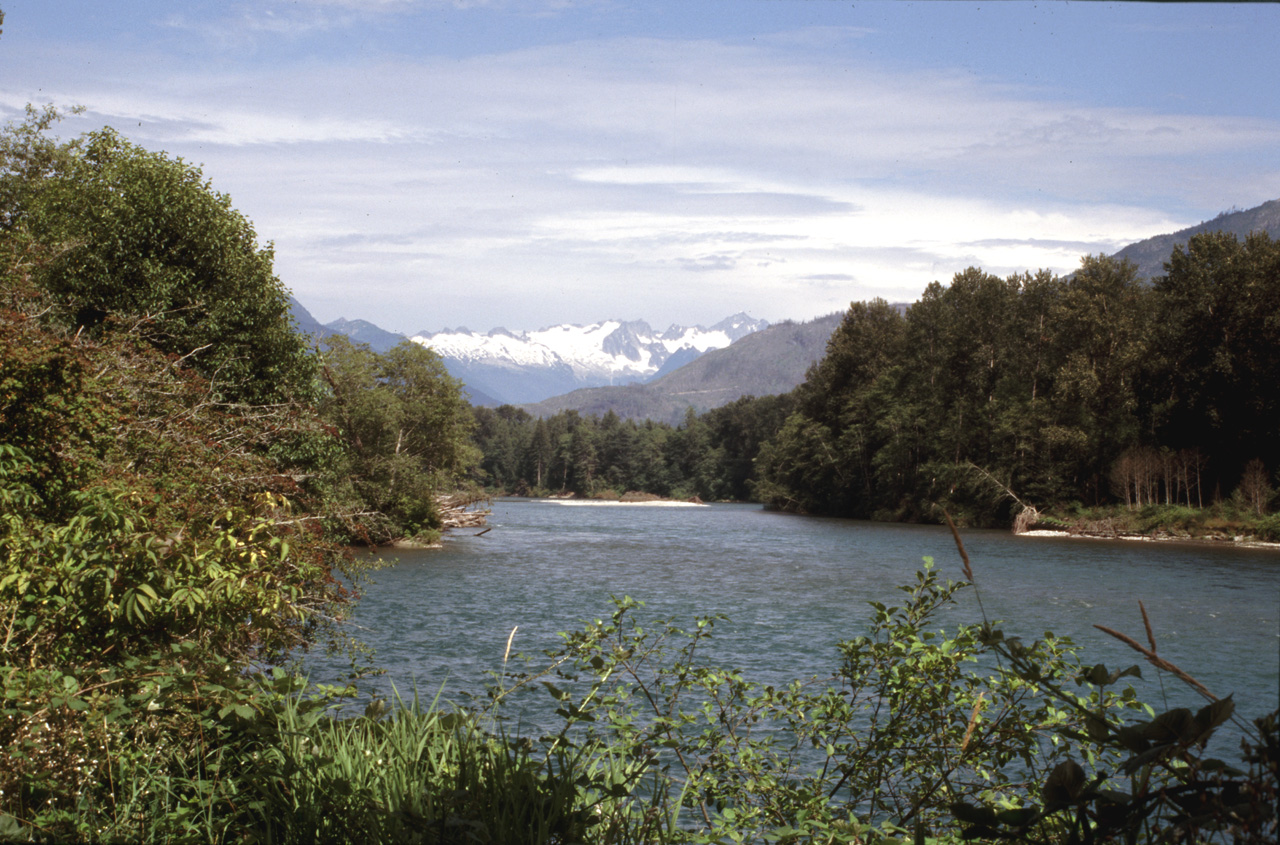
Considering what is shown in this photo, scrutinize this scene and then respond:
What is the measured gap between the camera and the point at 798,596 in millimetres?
24906

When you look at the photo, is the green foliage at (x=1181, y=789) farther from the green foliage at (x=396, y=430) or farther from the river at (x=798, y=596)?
the green foliage at (x=396, y=430)

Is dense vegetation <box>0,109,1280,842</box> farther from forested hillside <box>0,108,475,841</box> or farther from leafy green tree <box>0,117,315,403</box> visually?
leafy green tree <box>0,117,315,403</box>

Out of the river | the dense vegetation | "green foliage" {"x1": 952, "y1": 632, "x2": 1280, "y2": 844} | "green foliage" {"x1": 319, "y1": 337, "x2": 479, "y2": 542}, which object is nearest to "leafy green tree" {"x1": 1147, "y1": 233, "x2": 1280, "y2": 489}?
the river

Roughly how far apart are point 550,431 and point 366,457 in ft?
353

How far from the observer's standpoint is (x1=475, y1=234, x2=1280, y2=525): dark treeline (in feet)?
143

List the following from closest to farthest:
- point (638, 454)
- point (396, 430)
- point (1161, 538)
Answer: point (396, 430) < point (1161, 538) < point (638, 454)

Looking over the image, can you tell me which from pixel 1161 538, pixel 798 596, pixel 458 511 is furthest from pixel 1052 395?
pixel 458 511

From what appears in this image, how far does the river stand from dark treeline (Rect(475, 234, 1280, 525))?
22.2 ft

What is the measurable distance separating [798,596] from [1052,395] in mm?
34007

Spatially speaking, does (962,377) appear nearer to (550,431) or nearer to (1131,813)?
(1131,813)

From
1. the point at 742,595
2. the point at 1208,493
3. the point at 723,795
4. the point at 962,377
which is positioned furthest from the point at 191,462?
the point at 962,377

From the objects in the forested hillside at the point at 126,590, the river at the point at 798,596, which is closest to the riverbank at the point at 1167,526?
the river at the point at 798,596

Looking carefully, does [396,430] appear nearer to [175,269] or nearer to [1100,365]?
[175,269]

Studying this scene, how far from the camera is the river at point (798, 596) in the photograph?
51.8ft
